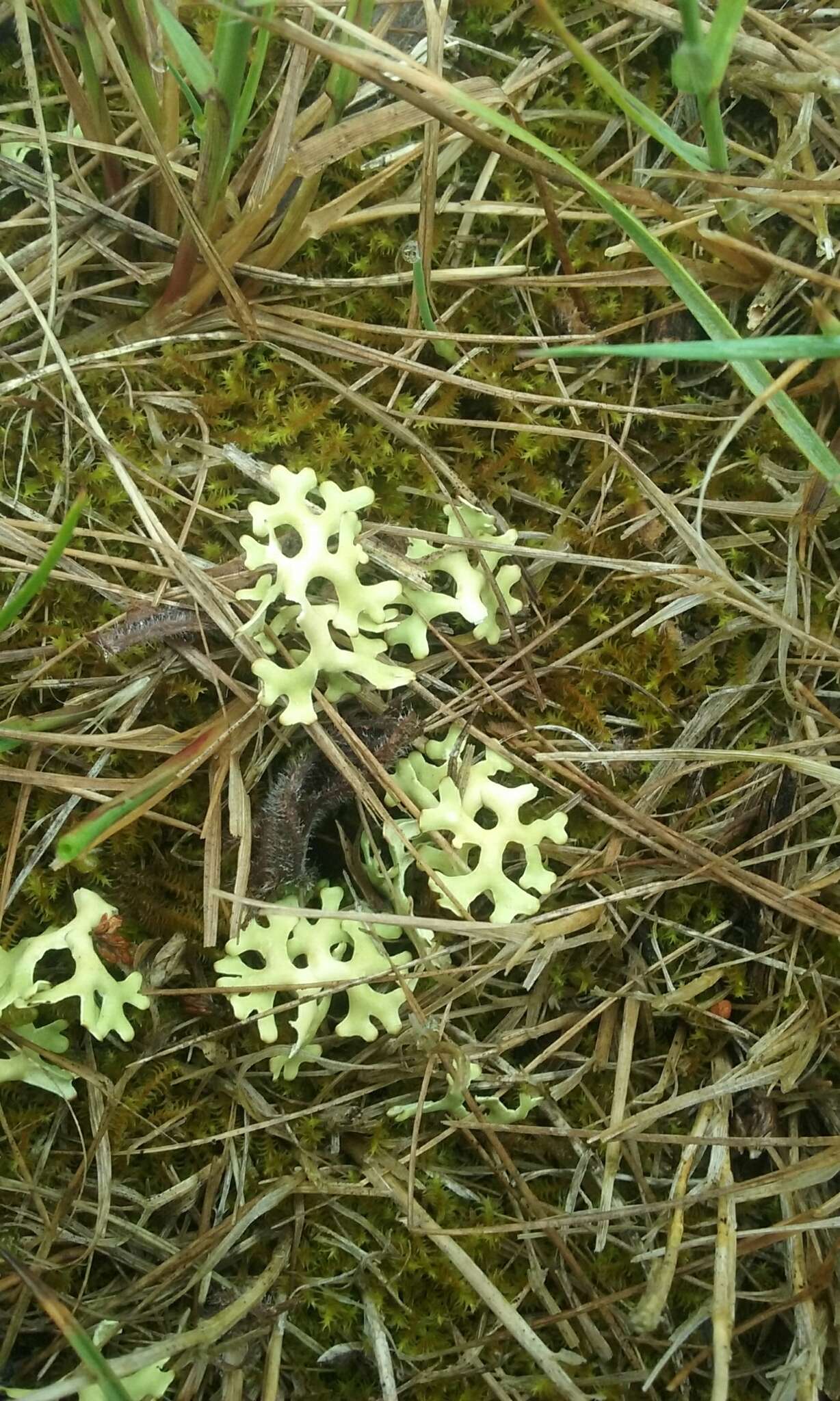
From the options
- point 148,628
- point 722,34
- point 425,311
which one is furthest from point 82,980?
point 722,34

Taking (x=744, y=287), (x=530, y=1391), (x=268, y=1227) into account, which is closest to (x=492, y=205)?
(x=744, y=287)

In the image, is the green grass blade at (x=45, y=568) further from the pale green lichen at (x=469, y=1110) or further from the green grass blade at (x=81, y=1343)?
the pale green lichen at (x=469, y=1110)

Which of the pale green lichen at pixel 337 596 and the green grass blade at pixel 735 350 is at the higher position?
the green grass blade at pixel 735 350

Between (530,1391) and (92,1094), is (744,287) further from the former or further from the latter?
(530,1391)

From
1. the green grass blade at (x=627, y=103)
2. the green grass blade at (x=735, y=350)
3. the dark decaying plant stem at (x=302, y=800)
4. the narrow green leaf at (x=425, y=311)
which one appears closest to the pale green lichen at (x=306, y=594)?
the dark decaying plant stem at (x=302, y=800)

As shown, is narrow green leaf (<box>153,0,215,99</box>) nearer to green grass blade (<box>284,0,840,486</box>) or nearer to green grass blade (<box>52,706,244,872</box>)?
green grass blade (<box>284,0,840,486</box>)

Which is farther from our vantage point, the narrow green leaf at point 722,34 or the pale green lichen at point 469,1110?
the pale green lichen at point 469,1110
